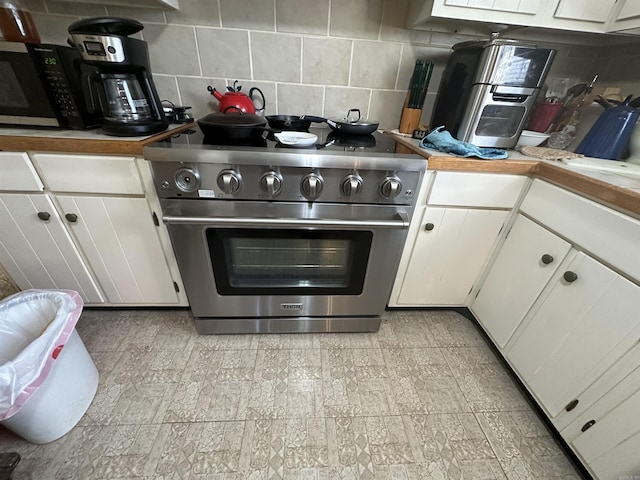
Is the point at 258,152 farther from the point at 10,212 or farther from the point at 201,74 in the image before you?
the point at 10,212

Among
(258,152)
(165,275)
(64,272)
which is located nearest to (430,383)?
(258,152)

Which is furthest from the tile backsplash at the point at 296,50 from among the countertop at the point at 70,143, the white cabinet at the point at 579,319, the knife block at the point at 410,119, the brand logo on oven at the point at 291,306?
the brand logo on oven at the point at 291,306

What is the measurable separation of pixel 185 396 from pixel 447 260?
1.28 m

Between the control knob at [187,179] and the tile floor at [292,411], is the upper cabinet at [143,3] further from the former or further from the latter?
the tile floor at [292,411]

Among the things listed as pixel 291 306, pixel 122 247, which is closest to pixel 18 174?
pixel 122 247

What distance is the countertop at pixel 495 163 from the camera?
769mm

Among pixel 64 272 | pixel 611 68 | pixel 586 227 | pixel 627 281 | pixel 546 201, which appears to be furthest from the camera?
pixel 611 68

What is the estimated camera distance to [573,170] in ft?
2.94

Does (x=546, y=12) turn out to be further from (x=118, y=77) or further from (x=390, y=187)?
(x=118, y=77)

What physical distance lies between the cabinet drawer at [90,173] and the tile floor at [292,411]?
73cm

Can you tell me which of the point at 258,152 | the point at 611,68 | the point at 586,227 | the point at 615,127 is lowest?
the point at 586,227

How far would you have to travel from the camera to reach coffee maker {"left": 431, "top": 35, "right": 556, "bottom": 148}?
1.01m

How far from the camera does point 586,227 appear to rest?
2.74 feet

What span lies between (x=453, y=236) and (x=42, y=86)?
65.4 inches
